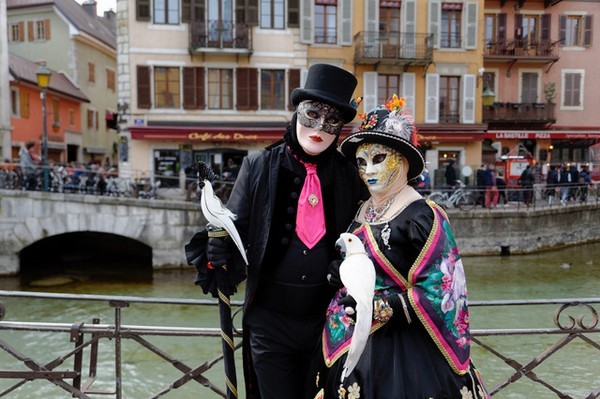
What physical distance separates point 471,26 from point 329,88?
21.4 meters

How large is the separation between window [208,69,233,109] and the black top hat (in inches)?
720

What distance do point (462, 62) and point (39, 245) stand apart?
16378 mm

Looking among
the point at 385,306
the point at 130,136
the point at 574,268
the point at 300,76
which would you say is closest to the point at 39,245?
the point at 130,136

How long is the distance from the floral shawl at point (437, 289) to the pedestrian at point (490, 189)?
50.6 feet

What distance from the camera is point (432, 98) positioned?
22.1 m

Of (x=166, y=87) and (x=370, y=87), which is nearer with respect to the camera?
(x=166, y=87)

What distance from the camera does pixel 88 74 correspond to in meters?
31.5

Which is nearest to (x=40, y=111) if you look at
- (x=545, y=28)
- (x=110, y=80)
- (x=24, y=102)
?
(x=24, y=102)

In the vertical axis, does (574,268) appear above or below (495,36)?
below

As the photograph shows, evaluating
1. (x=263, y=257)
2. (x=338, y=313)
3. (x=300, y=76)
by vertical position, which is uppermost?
(x=300, y=76)

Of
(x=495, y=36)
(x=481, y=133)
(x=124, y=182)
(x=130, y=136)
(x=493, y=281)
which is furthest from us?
(x=495, y=36)

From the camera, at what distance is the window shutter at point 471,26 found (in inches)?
872

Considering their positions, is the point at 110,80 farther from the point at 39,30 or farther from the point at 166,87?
the point at 166,87

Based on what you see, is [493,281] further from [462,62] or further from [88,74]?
[88,74]
